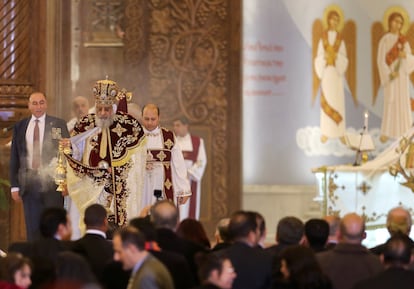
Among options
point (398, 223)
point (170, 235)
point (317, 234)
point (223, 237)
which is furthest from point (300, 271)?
point (398, 223)

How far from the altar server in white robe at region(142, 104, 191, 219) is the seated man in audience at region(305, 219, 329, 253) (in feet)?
14.2

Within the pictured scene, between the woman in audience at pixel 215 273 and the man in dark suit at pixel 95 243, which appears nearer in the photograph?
the woman in audience at pixel 215 273

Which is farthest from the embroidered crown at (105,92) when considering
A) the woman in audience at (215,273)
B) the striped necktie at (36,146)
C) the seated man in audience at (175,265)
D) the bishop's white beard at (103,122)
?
the woman in audience at (215,273)

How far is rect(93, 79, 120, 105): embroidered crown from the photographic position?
13422 millimetres

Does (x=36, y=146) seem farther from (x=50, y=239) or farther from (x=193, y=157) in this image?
(x=193, y=157)

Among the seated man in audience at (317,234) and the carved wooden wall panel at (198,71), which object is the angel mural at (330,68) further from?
the seated man in audience at (317,234)

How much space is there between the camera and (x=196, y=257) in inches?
356

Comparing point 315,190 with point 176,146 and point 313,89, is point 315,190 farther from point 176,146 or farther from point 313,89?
point 176,146

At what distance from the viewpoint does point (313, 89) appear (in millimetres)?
21188

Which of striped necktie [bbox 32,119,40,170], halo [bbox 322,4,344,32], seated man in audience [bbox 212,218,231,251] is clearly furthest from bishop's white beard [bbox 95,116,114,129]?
halo [bbox 322,4,344,32]

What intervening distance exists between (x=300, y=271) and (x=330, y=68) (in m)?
13.2

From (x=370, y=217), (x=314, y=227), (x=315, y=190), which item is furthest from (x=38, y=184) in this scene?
(x=315, y=190)

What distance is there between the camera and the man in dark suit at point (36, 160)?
44.6 feet

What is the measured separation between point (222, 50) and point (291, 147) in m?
2.75
